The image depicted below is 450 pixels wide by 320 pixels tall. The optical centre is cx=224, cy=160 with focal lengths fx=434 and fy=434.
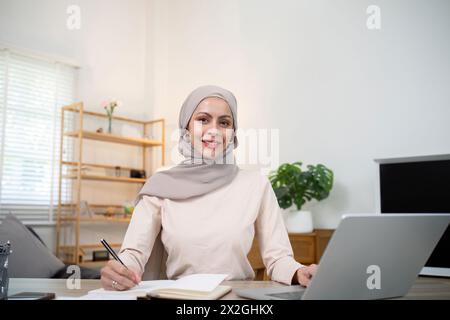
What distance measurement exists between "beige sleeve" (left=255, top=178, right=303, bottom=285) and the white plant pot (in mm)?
1807

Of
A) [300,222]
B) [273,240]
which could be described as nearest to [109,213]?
[300,222]

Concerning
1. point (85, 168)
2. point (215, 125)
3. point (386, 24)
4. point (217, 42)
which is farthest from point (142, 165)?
point (215, 125)

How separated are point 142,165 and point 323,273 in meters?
4.51

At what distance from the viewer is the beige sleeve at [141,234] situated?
4.26 ft

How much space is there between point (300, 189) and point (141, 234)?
2076 mm

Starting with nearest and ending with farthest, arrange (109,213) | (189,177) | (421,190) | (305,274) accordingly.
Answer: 1. (305,274)
2. (189,177)
3. (421,190)
4. (109,213)

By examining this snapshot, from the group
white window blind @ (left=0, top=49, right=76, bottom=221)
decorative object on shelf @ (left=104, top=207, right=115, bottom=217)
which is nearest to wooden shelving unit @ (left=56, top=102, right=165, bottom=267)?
decorative object on shelf @ (left=104, top=207, right=115, bottom=217)

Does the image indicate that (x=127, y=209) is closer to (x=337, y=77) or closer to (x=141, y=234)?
(x=337, y=77)

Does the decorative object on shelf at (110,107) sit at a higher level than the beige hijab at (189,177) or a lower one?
higher

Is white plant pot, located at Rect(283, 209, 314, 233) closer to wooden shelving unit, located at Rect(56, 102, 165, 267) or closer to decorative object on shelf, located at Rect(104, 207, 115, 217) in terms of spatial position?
wooden shelving unit, located at Rect(56, 102, 165, 267)

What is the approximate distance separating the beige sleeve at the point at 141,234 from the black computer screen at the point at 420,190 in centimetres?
147

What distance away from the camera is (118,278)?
3.14ft

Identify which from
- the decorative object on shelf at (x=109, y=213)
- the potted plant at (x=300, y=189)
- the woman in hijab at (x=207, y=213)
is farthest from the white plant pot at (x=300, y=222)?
the decorative object on shelf at (x=109, y=213)

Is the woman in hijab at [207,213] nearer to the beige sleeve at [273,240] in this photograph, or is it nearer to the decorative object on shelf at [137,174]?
the beige sleeve at [273,240]
